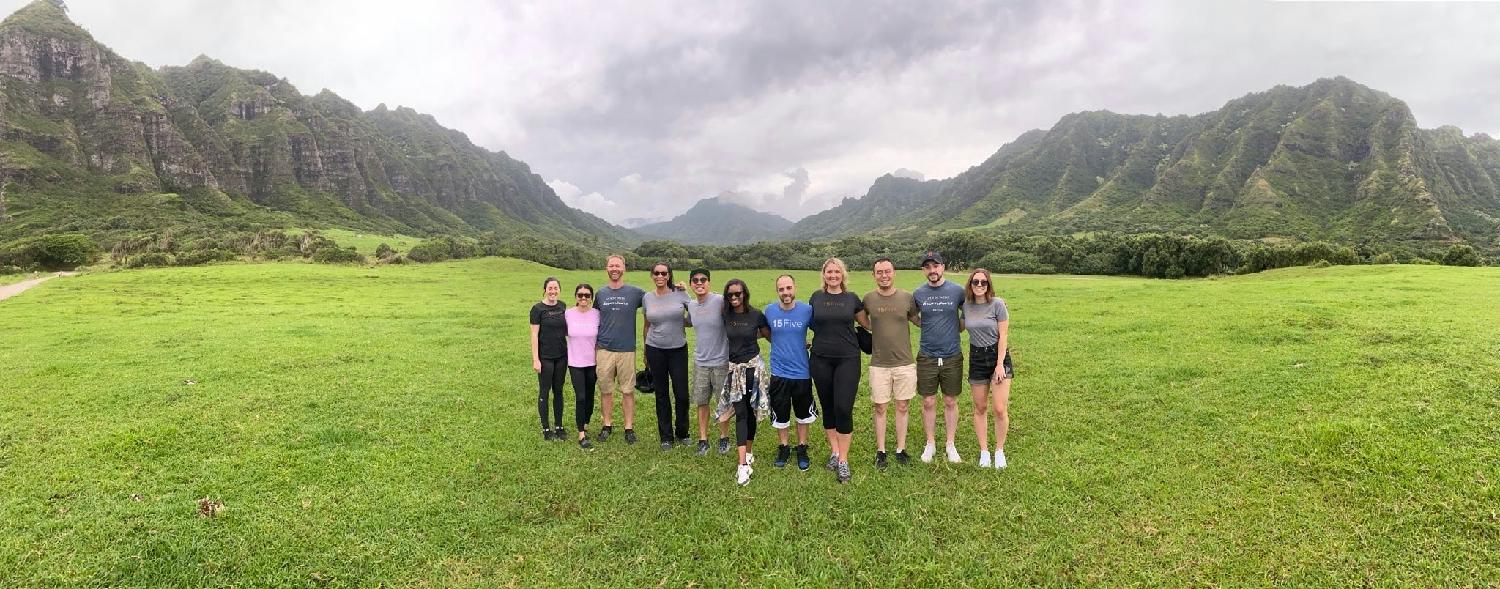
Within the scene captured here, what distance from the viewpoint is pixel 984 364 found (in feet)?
27.7

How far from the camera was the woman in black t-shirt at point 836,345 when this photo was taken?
8.07 meters

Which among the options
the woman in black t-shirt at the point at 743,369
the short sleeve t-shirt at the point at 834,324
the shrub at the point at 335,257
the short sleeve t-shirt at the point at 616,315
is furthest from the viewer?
the shrub at the point at 335,257

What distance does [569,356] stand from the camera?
977 cm

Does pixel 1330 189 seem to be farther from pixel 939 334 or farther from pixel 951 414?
pixel 939 334

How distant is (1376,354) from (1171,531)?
30.7 feet

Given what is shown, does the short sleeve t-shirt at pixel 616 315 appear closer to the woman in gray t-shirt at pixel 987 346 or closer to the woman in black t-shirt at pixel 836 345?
the woman in black t-shirt at pixel 836 345

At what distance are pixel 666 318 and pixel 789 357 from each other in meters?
2.19

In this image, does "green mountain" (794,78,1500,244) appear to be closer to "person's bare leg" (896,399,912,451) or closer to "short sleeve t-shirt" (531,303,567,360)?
"person's bare leg" (896,399,912,451)

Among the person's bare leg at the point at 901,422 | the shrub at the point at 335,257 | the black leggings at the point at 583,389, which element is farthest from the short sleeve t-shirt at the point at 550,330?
the shrub at the point at 335,257

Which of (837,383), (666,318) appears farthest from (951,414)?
(666,318)

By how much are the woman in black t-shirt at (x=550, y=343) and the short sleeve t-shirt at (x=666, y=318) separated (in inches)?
65.1

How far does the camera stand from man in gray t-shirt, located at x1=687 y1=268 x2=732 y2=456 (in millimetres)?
8781

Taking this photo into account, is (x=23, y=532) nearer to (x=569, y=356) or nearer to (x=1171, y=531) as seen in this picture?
(x=569, y=356)

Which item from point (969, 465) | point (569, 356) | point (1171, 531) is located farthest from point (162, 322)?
point (1171, 531)
